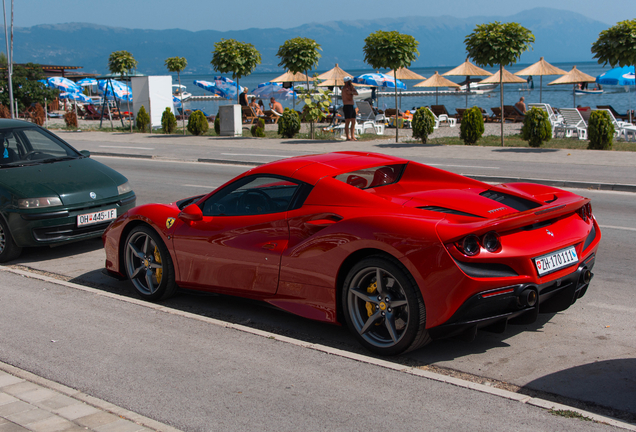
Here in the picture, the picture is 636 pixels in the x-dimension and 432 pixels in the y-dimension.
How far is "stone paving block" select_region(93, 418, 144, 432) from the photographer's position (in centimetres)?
352

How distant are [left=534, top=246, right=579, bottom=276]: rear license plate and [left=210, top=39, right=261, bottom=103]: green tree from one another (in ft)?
80.5

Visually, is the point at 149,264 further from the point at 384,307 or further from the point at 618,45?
the point at 618,45

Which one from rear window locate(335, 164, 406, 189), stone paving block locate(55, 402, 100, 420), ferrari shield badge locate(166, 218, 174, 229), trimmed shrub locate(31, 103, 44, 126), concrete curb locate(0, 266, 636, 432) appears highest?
trimmed shrub locate(31, 103, 44, 126)

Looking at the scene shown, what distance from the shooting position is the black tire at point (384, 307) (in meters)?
4.26

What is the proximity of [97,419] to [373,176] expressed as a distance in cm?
279

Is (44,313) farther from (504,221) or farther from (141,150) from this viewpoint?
(141,150)

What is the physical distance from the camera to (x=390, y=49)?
21.1 m

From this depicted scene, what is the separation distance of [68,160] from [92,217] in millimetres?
1304

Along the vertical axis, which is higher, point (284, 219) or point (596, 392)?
point (284, 219)

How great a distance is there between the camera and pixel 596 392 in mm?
3945

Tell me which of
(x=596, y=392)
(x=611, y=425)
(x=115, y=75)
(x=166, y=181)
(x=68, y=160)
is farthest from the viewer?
(x=115, y=75)

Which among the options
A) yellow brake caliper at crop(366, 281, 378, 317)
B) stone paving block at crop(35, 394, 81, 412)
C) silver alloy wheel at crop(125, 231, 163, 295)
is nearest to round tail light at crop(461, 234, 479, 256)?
yellow brake caliper at crop(366, 281, 378, 317)

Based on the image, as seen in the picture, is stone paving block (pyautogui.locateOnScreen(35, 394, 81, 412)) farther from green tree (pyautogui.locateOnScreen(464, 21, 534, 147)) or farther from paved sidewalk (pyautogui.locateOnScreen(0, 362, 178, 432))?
green tree (pyautogui.locateOnScreen(464, 21, 534, 147))

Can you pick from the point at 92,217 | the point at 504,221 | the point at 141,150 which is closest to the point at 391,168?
the point at 504,221
